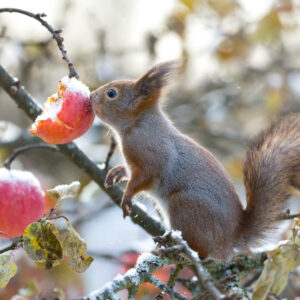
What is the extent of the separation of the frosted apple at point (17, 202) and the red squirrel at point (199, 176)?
0.92 feet

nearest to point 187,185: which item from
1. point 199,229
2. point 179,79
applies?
point 199,229

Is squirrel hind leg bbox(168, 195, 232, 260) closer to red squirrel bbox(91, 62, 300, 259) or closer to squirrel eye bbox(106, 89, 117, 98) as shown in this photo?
red squirrel bbox(91, 62, 300, 259)

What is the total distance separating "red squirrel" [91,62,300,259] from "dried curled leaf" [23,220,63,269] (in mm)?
429

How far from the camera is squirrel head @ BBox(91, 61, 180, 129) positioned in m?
1.95

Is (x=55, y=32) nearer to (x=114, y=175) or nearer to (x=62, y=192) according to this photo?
(x=62, y=192)

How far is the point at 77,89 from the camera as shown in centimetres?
161

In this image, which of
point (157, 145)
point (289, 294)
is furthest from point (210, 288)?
point (289, 294)

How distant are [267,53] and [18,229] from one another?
3.10 metres

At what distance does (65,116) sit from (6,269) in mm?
468

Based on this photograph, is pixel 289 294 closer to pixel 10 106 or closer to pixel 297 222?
pixel 297 222

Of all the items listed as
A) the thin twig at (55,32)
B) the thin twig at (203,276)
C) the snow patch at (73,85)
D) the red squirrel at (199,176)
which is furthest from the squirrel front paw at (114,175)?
the thin twig at (203,276)

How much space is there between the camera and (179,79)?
275cm

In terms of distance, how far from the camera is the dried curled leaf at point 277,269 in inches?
47.9

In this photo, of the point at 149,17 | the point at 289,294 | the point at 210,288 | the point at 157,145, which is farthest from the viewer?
the point at 149,17
